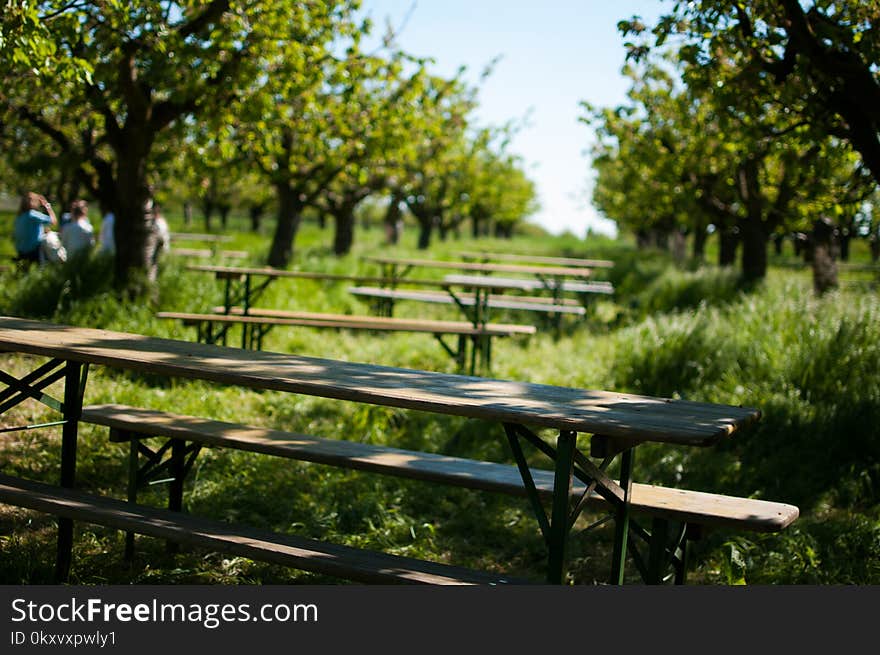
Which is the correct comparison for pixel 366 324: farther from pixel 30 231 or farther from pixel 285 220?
pixel 285 220

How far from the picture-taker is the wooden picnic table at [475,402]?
3.11m

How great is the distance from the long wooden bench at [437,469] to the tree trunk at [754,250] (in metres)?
10.6

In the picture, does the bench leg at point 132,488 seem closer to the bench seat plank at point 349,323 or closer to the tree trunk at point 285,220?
the bench seat plank at point 349,323

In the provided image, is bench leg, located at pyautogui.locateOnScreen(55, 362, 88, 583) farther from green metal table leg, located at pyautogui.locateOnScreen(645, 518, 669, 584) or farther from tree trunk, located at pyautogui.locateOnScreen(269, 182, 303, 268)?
tree trunk, located at pyautogui.locateOnScreen(269, 182, 303, 268)

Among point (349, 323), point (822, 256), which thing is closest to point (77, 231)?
point (349, 323)

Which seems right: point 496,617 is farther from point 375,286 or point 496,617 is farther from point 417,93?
point 375,286

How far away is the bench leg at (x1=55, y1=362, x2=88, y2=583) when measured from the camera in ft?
13.5

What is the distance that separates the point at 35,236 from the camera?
1153 cm

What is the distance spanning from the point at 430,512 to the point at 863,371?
3469 mm

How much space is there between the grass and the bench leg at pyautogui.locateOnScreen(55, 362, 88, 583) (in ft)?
0.38

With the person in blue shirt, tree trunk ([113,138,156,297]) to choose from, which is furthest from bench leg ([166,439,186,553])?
the person in blue shirt

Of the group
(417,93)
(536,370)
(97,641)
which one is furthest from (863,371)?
(417,93)

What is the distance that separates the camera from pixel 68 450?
4219 mm

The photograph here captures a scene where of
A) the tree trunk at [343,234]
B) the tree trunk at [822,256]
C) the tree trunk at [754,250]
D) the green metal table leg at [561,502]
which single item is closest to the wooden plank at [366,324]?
the green metal table leg at [561,502]
